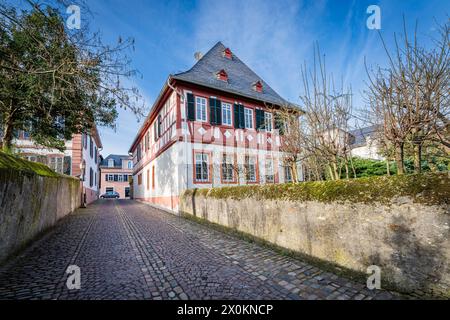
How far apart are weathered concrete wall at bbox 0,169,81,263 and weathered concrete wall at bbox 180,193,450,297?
16.3ft

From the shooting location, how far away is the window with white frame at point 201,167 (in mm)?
11523

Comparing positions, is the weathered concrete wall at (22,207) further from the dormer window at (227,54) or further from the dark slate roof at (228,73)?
the dormer window at (227,54)

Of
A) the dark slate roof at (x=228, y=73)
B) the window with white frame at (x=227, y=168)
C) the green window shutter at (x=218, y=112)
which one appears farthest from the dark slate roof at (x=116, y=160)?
the green window shutter at (x=218, y=112)

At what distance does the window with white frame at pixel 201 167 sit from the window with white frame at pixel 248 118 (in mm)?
3511

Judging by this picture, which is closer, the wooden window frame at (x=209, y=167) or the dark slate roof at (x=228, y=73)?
the wooden window frame at (x=209, y=167)

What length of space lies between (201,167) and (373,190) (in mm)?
9261

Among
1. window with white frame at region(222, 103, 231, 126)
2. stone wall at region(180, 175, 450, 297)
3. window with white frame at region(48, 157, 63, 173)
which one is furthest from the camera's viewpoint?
window with white frame at region(48, 157, 63, 173)

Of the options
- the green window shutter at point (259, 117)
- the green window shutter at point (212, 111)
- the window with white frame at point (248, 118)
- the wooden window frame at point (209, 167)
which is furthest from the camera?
the green window shutter at point (259, 117)

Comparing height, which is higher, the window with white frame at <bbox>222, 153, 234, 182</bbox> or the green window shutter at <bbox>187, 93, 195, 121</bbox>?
the green window shutter at <bbox>187, 93, 195, 121</bbox>

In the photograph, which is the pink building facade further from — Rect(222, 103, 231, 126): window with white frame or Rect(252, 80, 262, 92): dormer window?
Rect(222, 103, 231, 126): window with white frame

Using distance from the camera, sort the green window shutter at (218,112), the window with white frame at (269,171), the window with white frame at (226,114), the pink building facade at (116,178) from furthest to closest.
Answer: the pink building facade at (116,178)
the window with white frame at (269,171)
the window with white frame at (226,114)
the green window shutter at (218,112)

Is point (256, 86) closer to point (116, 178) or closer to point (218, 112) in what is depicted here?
point (218, 112)

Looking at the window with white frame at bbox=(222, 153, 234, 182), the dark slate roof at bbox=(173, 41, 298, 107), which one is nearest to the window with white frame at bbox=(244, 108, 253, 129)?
the dark slate roof at bbox=(173, 41, 298, 107)

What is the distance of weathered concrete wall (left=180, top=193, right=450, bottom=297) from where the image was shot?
236 cm
